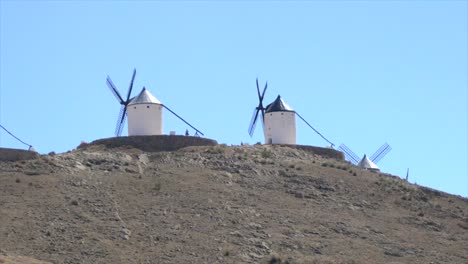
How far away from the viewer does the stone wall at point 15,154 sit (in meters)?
47.6

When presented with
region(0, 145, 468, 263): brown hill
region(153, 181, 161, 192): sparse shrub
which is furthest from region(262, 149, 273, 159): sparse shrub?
region(153, 181, 161, 192): sparse shrub

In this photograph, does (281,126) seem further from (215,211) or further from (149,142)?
(215,211)

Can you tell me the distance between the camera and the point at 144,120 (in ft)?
180

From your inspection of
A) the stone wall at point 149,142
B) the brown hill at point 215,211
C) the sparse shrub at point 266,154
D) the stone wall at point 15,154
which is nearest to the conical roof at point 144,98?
the stone wall at point 149,142

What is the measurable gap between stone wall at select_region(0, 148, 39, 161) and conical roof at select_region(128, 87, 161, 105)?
28.9 feet

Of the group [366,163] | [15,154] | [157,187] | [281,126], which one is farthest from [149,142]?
[366,163]

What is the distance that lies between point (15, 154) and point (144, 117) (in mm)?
9278

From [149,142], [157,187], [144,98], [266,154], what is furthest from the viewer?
[144,98]

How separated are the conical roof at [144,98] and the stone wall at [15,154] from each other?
881 centimetres

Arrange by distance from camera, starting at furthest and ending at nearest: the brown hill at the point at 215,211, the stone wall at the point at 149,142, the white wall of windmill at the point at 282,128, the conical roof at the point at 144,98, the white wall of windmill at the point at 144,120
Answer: the white wall of windmill at the point at 282,128 < the conical roof at the point at 144,98 < the white wall of windmill at the point at 144,120 < the stone wall at the point at 149,142 < the brown hill at the point at 215,211

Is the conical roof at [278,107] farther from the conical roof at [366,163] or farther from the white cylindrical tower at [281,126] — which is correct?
the conical roof at [366,163]

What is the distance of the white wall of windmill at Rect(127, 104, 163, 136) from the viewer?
55.0 metres

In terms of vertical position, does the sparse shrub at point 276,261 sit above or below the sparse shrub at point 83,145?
below

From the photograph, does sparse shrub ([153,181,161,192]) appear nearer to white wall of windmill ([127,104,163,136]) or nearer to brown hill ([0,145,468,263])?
brown hill ([0,145,468,263])
